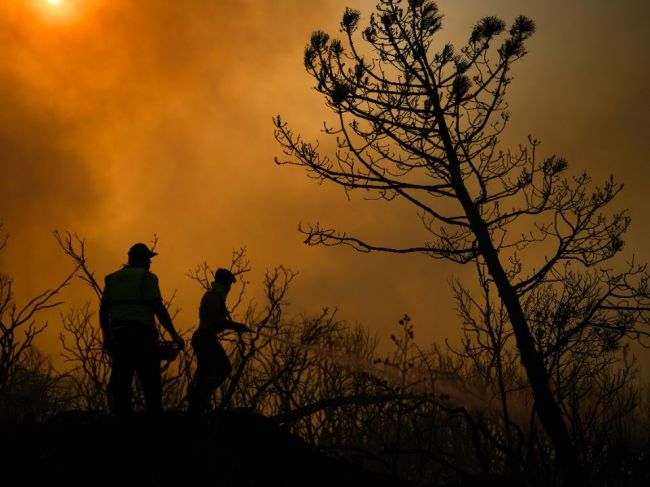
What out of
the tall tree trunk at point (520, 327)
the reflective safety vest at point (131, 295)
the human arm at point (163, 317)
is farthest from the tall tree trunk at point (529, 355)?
the reflective safety vest at point (131, 295)

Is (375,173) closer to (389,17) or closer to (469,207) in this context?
(469,207)

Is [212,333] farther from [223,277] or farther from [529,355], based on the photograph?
[529,355]

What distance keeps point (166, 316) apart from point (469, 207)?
3.81 metres

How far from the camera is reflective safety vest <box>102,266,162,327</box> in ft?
17.7

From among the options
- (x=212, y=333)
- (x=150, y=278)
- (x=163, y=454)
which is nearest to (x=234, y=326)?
(x=212, y=333)

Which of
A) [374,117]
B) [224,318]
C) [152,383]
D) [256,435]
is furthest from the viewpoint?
[374,117]

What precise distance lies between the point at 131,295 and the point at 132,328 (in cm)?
32

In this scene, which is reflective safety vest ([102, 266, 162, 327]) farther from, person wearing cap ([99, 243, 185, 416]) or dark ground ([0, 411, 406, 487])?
dark ground ([0, 411, 406, 487])

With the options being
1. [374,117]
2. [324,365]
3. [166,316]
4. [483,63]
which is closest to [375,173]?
[374,117]

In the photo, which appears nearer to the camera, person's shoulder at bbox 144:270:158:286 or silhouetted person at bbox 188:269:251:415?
person's shoulder at bbox 144:270:158:286

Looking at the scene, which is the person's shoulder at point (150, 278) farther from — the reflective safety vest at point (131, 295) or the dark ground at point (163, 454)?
the dark ground at point (163, 454)

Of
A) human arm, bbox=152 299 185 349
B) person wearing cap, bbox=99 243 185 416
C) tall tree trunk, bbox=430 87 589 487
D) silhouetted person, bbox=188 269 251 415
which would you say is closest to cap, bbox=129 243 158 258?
Result: person wearing cap, bbox=99 243 185 416

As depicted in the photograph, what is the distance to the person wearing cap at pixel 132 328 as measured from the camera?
5246mm

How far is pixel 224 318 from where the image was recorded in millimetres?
6516
